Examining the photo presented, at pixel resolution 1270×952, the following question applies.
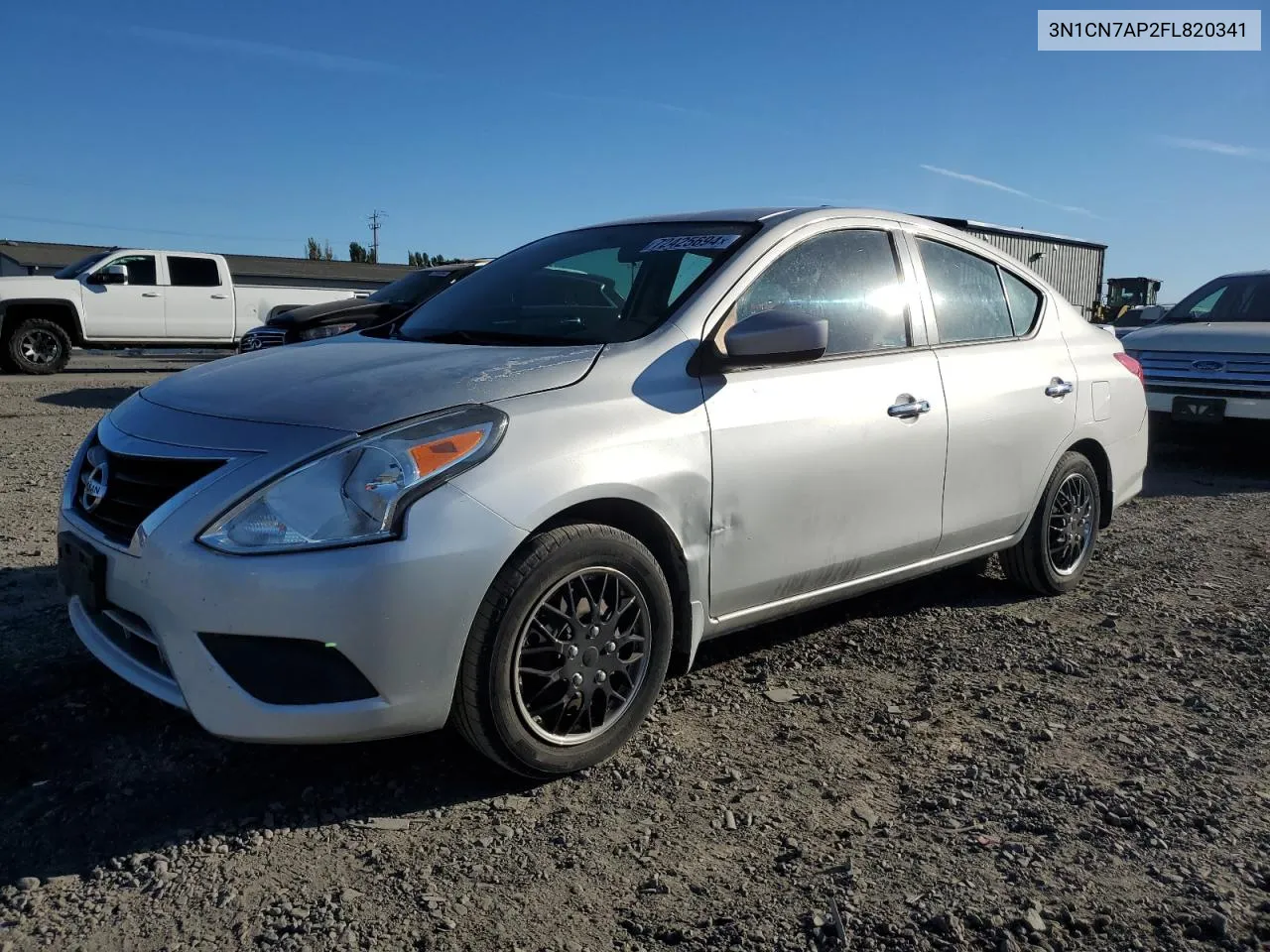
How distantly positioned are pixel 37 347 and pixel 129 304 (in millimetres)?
1520

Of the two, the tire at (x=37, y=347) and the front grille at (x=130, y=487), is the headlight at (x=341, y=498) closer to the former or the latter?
the front grille at (x=130, y=487)

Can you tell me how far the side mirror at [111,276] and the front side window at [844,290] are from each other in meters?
14.7

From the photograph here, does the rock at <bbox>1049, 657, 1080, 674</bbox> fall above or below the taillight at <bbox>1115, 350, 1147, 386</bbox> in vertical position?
below

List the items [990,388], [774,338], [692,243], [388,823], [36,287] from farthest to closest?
[36,287]
[990,388]
[692,243]
[774,338]
[388,823]

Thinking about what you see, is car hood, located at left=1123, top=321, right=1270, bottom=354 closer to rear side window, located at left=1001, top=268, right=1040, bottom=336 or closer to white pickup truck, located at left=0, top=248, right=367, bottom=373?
rear side window, located at left=1001, top=268, right=1040, bottom=336

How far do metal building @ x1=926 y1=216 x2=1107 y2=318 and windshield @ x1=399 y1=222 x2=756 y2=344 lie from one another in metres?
26.8

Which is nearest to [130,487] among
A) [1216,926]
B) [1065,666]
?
[1216,926]

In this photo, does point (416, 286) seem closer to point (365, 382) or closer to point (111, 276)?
point (111, 276)

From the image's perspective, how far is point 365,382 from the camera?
2.97 metres

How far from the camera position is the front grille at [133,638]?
2.71 m

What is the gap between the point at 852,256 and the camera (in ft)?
12.9

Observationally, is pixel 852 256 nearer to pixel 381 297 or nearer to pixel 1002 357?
pixel 1002 357

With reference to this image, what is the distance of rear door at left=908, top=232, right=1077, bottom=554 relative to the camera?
13.5ft

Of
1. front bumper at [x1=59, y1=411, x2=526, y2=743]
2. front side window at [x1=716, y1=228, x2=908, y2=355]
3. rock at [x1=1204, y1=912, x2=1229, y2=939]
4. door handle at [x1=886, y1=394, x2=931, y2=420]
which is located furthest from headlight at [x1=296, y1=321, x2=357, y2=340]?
rock at [x1=1204, y1=912, x2=1229, y2=939]
